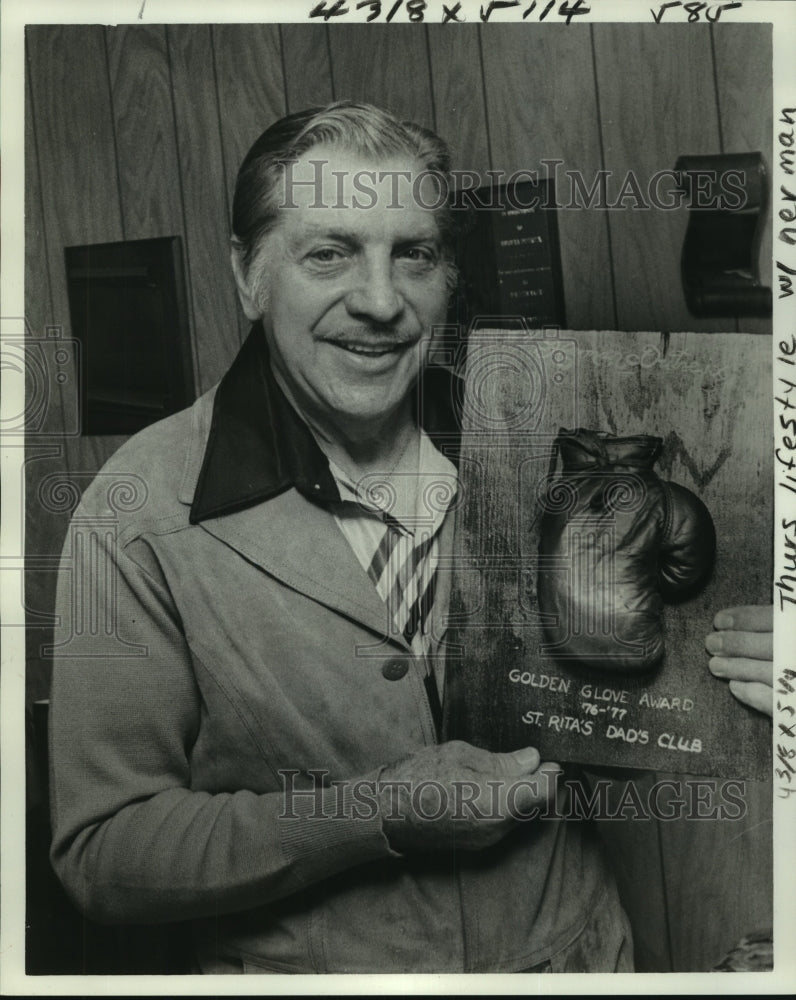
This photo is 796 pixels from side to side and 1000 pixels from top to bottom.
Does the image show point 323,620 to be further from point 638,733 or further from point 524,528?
point 638,733

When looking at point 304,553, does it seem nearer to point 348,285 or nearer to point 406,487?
point 406,487

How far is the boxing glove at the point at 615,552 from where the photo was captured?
5.98 ft

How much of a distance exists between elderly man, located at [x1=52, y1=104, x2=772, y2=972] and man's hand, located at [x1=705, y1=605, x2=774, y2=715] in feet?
1.20

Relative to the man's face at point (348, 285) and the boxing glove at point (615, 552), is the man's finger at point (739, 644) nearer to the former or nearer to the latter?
the boxing glove at point (615, 552)

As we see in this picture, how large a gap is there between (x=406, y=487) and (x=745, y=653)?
0.66 meters

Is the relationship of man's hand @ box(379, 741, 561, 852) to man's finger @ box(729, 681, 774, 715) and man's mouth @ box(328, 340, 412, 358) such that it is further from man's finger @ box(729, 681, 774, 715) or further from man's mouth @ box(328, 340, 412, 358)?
man's mouth @ box(328, 340, 412, 358)

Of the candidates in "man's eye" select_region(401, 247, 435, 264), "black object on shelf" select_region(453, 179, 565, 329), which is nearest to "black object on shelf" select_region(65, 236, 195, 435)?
"man's eye" select_region(401, 247, 435, 264)

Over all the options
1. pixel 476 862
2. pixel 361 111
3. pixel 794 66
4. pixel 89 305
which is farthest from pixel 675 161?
pixel 476 862

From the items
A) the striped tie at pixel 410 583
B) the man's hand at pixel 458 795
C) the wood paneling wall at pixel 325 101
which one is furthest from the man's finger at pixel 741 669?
the striped tie at pixel 410 583

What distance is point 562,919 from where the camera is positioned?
183 cm

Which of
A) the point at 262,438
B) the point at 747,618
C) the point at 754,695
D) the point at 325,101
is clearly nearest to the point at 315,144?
the point at 325,101

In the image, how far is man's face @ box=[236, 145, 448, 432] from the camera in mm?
1808

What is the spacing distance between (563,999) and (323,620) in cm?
79

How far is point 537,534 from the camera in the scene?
1.84 metres
